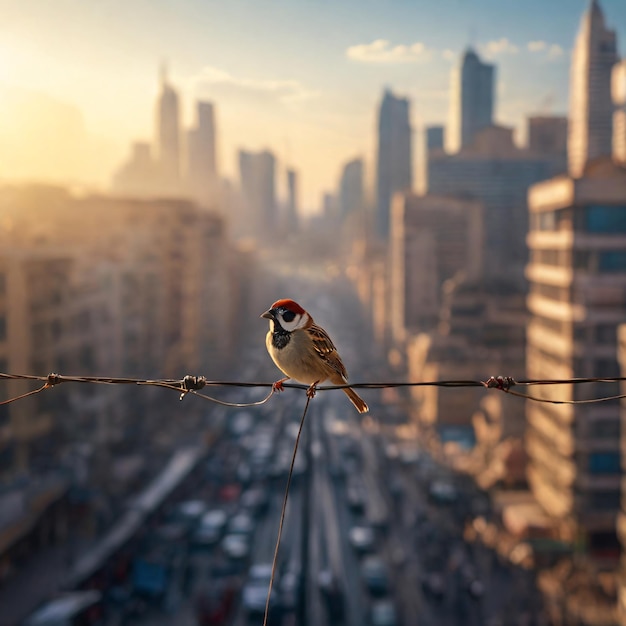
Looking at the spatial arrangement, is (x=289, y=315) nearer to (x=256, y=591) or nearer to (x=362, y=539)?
(x=256, y=591)

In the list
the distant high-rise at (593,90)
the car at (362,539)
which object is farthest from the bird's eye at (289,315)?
the distant high-rise at (593,90)

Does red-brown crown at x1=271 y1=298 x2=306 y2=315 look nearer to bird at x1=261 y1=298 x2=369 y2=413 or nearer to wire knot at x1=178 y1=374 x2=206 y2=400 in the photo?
bird at x1=261 y1=298 x2=369 y2=413

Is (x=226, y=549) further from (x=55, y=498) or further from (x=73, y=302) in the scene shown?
(x=73, y=302)

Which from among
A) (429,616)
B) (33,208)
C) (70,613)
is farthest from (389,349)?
(70,613)

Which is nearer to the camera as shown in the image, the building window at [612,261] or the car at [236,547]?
the car at [236,547]

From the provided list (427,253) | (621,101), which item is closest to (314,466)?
(621,101)

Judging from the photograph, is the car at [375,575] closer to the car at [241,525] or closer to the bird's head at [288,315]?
Answer: the car at [241,525]
